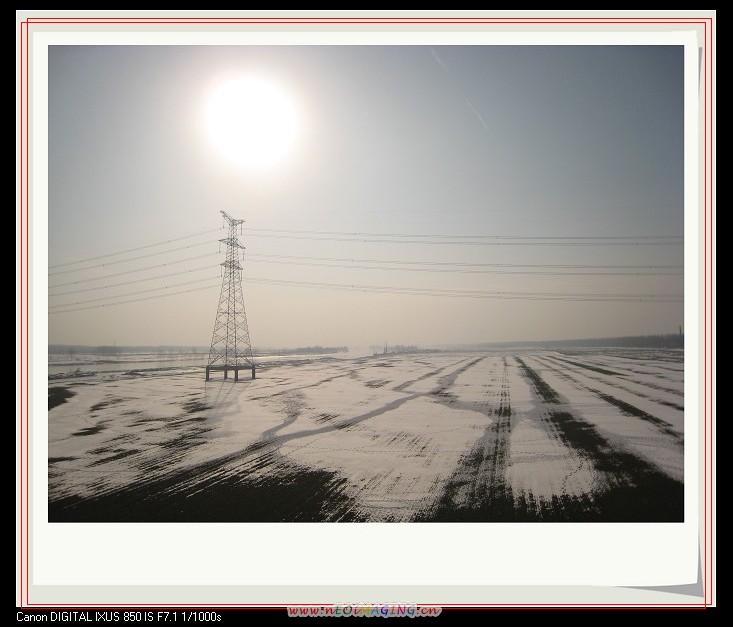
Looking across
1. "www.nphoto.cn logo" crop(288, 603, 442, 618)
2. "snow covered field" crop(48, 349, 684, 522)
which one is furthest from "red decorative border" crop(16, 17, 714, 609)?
"www.nphoto.cn logo" crop(288, 603, 442, 618)

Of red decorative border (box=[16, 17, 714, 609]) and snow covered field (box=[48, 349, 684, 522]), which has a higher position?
red decorative border (box=[16, 17, 714, 609])

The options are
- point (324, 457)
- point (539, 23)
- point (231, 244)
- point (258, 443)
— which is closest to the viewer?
point (539, 23)

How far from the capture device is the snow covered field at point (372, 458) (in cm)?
668

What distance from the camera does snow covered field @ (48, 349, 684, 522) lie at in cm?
668

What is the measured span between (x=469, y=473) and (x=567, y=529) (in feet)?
6.64

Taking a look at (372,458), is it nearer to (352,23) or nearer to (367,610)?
(367,610)

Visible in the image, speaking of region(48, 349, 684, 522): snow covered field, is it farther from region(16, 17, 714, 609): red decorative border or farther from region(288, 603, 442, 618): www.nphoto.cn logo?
region(288, 603, 442, 618): www.nphoto.cn logo

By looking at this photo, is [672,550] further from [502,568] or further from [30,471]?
[30,471]

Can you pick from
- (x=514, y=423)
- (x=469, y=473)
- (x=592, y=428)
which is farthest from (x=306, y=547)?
(x=592, y=428)

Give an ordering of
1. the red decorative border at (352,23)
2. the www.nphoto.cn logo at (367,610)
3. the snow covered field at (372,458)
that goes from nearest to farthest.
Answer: the www.nphoto.cn logo at (367,610)
the red decorative border at (352,23)
the snow covered field at (372,458)

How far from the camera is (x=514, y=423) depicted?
1199 centimetres

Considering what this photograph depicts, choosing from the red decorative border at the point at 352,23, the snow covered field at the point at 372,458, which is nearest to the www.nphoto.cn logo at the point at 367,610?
the snow covered field at the point at 372,458

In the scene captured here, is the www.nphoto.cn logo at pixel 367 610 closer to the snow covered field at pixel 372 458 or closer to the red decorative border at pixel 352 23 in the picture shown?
the snow covered field at pixel 372 458

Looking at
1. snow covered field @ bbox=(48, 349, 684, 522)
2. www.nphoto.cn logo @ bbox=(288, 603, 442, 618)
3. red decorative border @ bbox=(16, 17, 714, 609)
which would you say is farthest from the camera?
snow covered field @ bbox=(48, 349, 684, 522)
